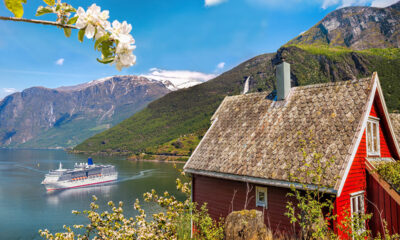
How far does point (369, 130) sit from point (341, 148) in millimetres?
2730

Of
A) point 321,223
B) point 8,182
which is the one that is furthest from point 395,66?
point 8,182

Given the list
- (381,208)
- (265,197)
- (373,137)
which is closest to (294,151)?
(265,197)

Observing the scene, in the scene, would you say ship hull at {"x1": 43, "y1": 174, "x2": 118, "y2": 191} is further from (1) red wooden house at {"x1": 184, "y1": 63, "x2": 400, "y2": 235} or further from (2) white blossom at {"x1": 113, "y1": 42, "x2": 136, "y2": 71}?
(2) white blossom at {"x1": 113, "y1": 42, "x2": 136, "y2": 71}

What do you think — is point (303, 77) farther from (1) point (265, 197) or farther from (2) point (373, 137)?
(1) point (265, 197)

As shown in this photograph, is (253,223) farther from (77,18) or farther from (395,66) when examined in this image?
(395,66)

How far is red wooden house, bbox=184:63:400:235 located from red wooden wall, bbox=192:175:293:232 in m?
0.03

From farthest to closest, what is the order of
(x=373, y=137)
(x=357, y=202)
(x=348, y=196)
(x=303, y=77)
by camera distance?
(x=303, y=77) → (x=373, y=137) → (x=357, y=202) → (x=348, y=196)

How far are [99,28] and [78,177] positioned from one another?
241 ft

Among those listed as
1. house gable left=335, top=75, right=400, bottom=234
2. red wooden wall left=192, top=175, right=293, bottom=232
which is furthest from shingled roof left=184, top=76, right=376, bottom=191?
red wooden wall left=192, top=175, right=293, bottom=232

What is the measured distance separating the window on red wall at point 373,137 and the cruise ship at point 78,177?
6416 cm

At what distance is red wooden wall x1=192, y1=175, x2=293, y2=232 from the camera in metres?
9.16

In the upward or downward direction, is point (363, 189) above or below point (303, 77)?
below

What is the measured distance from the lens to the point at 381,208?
8914 millimetres

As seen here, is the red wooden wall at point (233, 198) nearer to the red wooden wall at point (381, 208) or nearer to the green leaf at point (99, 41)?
the red wooden wall at point (381, 208)
